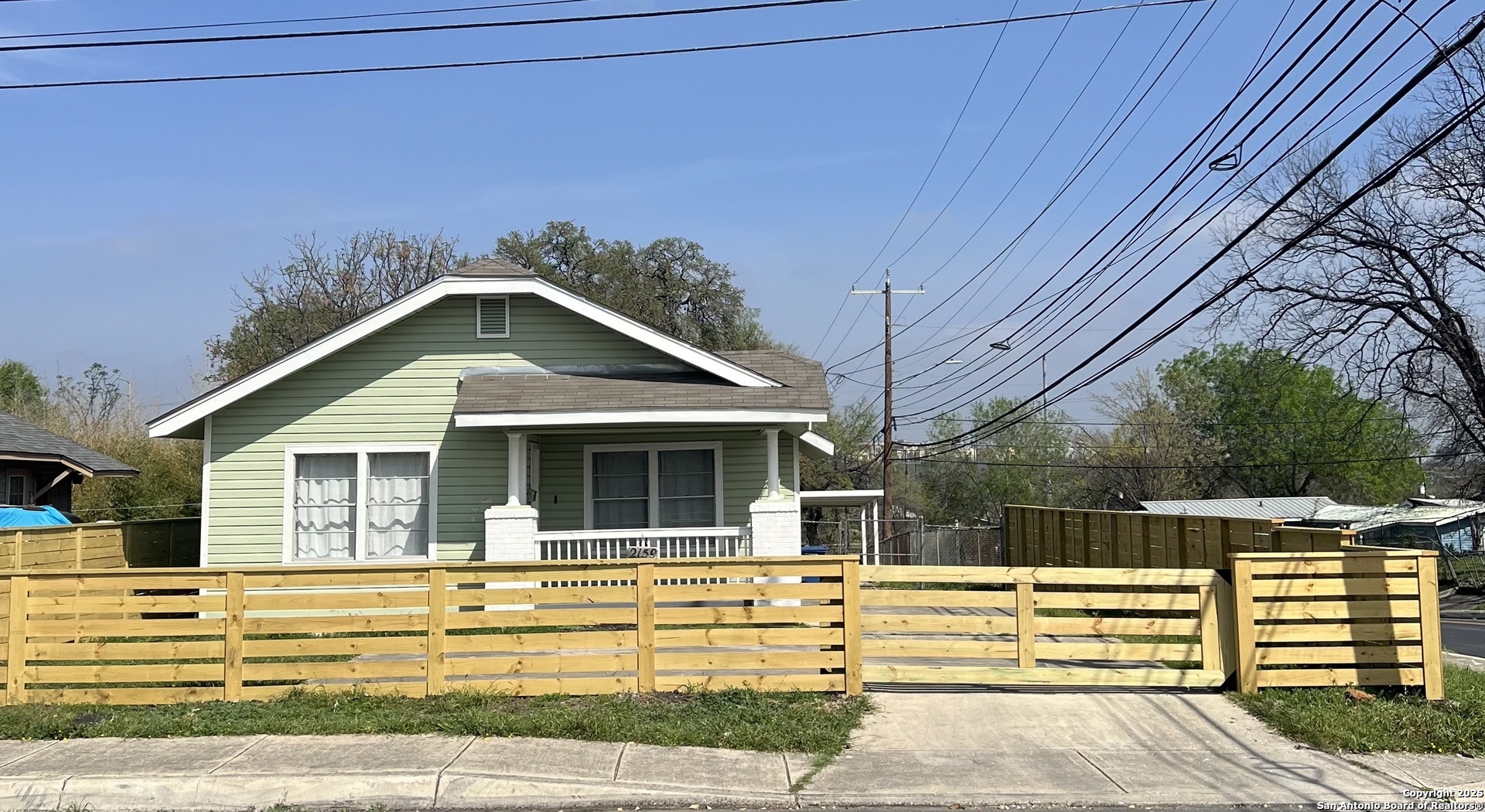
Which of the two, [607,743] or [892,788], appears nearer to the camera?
[892,788]

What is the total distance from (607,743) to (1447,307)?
28.5m

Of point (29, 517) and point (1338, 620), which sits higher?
point (29, 517)

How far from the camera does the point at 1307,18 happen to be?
11188 mm

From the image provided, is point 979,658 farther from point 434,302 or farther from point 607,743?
point 434,302

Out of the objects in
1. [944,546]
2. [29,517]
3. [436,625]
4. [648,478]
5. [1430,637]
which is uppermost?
[648,478]

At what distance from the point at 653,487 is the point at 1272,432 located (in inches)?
2120

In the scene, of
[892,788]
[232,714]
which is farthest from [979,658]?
[232,714]

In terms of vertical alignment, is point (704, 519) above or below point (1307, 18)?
below

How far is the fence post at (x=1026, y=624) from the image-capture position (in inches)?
369

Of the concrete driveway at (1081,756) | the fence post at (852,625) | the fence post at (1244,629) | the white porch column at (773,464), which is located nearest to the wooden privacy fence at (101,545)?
the white porch column at (773,464)

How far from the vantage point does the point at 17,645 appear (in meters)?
8.97

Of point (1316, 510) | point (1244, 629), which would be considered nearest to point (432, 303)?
point (1244, 629)

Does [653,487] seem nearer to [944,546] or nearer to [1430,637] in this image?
[1430,637]

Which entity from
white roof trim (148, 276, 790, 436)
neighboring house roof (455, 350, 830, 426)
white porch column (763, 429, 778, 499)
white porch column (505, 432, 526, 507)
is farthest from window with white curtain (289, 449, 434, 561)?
white porch column (763, 429, 778, 499)
